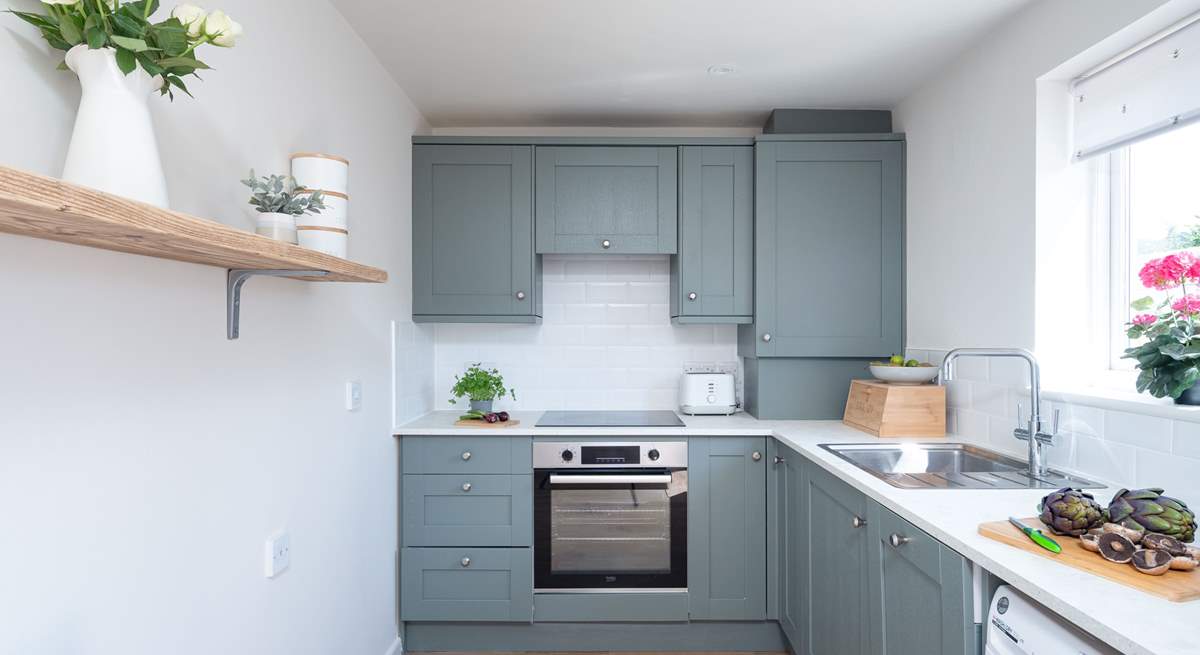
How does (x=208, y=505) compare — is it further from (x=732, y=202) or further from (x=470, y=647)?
(x=732, y=202)

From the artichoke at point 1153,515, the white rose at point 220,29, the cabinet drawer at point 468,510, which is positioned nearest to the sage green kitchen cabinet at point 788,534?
the cabinet drawer at point 468,510

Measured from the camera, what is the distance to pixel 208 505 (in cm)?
137

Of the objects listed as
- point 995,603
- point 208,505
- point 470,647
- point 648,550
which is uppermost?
point 208,505

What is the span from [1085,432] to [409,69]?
104 inches

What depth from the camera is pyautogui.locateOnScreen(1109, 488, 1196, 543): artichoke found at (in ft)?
3.81

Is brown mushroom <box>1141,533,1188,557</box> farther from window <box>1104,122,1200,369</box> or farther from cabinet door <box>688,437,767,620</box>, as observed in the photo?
cabinet door <box>688,437,767,620</box>

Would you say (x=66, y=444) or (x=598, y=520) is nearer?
(x=66, y=444)

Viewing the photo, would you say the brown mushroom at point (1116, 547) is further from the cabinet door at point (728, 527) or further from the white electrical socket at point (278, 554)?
the white electrical socket at point (278, 554)

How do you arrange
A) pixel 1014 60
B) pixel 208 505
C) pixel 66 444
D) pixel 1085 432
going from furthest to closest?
pixel 1014 60, pixel 1085 432, pixel 208 505, pixel 66 444

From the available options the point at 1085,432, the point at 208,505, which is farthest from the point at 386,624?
the point at 1085,432

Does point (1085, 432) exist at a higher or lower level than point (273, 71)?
lower

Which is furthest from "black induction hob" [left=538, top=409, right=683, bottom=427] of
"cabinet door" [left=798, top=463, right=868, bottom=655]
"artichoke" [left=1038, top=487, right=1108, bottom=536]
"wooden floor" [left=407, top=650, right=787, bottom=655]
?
"artichoke" [left=1038, top=487, right=1108, bottom=536]

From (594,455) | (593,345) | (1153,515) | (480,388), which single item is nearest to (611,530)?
(594,455)

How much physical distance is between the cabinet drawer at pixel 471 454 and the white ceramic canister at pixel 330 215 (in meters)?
1.28
